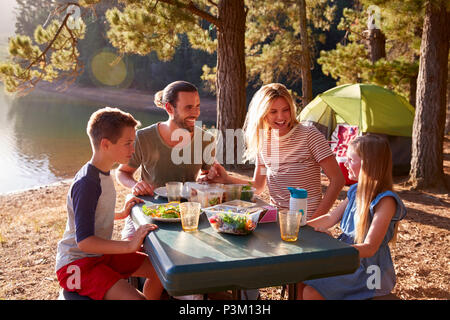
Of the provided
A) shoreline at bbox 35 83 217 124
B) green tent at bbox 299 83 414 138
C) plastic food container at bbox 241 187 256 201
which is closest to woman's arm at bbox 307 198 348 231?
plastic food container at bbox 241 187 256 201

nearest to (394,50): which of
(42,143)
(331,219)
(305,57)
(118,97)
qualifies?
(305,57)

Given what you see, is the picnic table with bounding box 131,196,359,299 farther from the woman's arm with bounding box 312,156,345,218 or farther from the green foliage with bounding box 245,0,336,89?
the green foliage with bounding box 245,0,336,89

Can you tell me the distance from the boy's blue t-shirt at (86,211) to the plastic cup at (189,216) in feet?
1.18

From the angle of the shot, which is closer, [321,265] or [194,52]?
[321,265]

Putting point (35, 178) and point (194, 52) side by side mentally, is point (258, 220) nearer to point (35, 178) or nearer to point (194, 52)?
point (35, 178)

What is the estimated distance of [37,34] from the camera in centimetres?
677

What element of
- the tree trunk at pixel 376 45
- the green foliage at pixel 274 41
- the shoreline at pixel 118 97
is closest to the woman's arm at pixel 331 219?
the tree trunk at pixel 376 45

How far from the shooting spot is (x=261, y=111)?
8.04 ft

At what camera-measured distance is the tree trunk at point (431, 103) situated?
5461 millimetres

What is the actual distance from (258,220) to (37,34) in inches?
255

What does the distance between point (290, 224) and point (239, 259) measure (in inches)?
11.0

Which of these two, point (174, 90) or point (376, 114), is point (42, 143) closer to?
point (376, 114)

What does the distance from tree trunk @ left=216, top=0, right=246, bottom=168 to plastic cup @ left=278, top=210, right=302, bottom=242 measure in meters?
5.48
